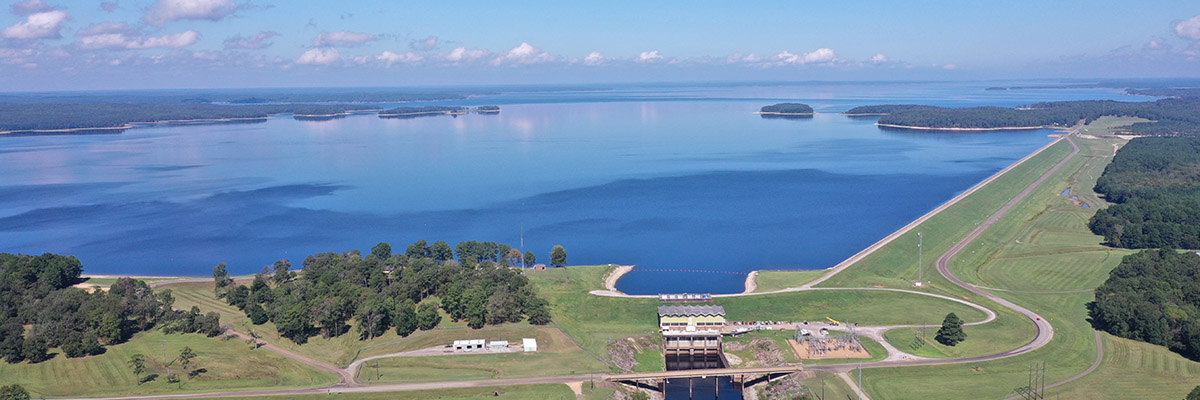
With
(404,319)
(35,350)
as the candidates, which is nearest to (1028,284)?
(404,319)

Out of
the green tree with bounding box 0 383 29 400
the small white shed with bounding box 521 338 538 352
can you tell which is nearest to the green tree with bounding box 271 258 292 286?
the green tree with bounding box 0 383 29 400

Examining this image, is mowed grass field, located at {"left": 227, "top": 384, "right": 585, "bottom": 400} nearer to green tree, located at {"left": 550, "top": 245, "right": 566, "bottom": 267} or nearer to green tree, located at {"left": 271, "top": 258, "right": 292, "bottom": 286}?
green tree, located at {"left": 271, "top": 258, "right": 292, "bottom": 286}

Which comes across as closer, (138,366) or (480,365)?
(138,366)

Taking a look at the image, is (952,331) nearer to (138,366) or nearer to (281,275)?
(138,366)

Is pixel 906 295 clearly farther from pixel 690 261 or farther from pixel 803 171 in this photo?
pixel 803 171

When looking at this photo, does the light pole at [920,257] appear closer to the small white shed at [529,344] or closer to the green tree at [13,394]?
the small white shed at [529,344]

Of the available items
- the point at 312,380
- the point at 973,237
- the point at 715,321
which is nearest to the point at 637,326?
the point at 715,321
